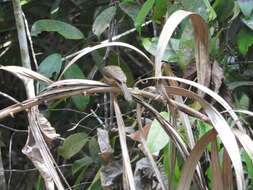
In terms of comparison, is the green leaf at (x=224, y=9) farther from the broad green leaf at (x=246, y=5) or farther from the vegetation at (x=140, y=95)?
the broad green leaf at (x=246, y=5)

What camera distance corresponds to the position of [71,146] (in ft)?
3.94

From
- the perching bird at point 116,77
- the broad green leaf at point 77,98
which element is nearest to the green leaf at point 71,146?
the broad green leaf at point 77,98

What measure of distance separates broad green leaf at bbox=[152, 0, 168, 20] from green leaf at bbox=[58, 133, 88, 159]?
1.10ft

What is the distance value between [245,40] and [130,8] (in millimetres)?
314

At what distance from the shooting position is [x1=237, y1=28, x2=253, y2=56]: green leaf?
3.80 feet

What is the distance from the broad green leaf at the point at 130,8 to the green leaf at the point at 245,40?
0.91 feet

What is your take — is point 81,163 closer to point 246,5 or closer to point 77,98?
point 77,98

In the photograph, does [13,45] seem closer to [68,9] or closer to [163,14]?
[68,9]

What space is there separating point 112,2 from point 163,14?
313 millimetres

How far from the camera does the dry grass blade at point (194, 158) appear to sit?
Answer: 26.8 inches

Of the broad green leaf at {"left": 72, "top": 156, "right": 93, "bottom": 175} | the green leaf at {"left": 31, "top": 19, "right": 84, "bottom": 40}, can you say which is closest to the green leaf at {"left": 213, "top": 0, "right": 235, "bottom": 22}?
the green leaf at {"left": 31, "top": 19, "right": 84, "bottom": 40}

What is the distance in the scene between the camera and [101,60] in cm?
134

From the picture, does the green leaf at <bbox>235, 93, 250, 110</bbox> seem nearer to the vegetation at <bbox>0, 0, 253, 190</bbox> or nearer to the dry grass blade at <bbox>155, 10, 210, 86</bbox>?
the vegetation at <bbox>0, 0, 253, 190</bbox>

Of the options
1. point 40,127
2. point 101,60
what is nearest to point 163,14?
point 101,60
